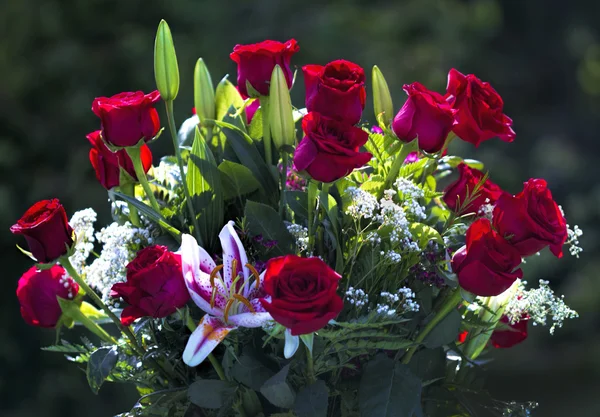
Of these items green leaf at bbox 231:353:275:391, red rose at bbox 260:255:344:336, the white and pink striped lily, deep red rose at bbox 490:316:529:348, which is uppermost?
red rose at bbox 260:255:344:336

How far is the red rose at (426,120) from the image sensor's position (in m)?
0.53

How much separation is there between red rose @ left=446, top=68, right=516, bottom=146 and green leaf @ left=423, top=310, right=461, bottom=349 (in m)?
0.12

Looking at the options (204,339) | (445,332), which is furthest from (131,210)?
(445,332)

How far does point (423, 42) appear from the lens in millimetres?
2369

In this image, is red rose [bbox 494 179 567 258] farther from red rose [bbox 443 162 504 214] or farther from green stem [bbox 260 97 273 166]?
green stem [bbox 260 97 273 166]

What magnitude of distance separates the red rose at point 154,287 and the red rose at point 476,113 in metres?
0.22

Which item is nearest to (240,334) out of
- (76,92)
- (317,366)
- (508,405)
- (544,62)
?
(317,366)

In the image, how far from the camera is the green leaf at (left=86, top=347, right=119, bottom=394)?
541mm

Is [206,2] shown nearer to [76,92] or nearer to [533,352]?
[76,92]

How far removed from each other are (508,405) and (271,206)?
23cm

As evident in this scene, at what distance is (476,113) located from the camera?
0.57 metres

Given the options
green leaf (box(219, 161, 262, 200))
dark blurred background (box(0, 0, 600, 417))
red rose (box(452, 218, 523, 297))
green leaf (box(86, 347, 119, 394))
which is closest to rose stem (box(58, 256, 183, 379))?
green leaf (box(86, 347, 119, 394))

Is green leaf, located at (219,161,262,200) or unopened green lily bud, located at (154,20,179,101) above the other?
unopened green lily bud, located at (154,20,179,101)

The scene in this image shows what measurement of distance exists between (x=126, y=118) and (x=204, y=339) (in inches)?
6.2
